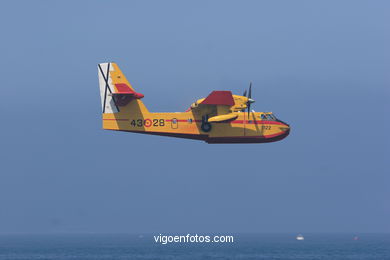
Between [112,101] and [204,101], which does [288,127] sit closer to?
[204,101]

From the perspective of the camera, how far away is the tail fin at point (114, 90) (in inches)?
2913

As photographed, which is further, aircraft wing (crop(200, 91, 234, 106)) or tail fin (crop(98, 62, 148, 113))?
tail fin (crop(98, 62, 148, 113))

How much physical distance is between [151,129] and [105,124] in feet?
16.2

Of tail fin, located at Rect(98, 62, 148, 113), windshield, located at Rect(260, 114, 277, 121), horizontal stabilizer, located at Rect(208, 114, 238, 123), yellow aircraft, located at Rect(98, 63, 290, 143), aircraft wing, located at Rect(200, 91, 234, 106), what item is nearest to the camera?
aircraft wing, located at Rect(200, 91, 234, 106)

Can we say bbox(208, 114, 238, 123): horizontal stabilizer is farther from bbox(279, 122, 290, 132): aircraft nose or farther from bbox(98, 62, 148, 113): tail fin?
bbox(98, 62, 148, 113): tail fin

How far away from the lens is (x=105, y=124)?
73.6 m

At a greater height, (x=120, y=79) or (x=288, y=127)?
(x=120, y=79)

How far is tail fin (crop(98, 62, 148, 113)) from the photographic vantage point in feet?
243

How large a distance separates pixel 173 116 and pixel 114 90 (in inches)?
280

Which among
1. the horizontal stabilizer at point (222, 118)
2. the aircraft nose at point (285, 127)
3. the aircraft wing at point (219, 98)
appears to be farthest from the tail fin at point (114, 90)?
the aircraft nose at point (285, 127)

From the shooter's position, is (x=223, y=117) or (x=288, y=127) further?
(x=288, y=127)

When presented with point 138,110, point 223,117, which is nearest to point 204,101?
point 223,117

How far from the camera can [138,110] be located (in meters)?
74.0

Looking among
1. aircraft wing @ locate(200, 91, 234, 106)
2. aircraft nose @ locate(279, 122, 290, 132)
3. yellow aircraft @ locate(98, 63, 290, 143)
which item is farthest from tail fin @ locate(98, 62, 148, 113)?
aircraft nose @ locate(279, 122, 290, 132)
